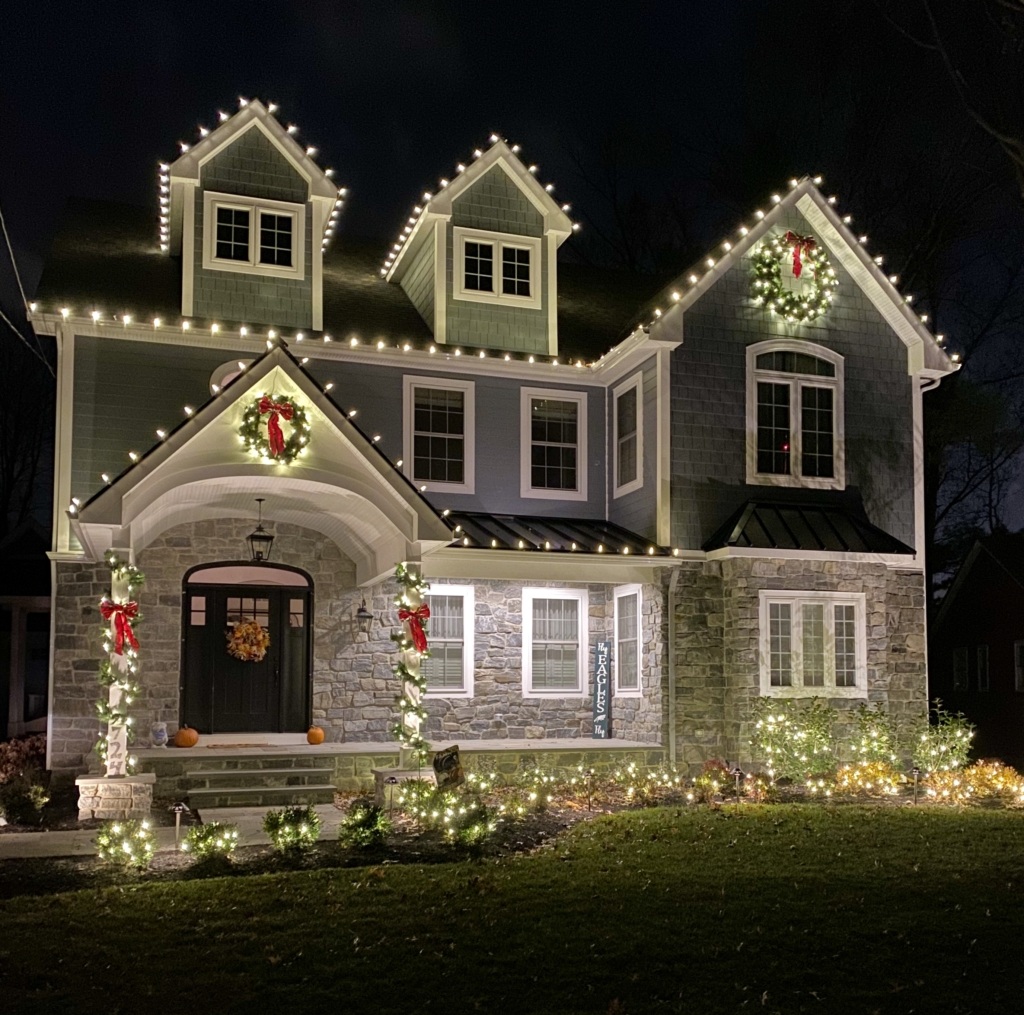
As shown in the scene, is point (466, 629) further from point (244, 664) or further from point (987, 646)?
point (987, 646)

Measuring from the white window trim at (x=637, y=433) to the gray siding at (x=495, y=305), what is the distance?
1.27 m

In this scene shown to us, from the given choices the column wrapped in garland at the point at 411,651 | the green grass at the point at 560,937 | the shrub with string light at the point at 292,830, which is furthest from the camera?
the column wrapped in garland at the point at 411,651

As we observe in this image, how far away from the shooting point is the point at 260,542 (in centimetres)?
1578

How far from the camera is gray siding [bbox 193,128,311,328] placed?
53.5 feet

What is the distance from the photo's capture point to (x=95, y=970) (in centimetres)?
689

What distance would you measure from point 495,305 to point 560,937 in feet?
37.7

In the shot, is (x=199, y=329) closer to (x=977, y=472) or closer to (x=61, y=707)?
(x=61, y=707)

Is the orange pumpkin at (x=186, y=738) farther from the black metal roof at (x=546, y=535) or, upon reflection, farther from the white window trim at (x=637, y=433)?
the white window trim at (x=637, y=433)

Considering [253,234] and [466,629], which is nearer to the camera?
[253,234]

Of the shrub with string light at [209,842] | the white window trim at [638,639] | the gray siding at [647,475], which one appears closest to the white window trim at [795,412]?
the gray siding at [647,475]

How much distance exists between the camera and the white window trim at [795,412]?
17141mm

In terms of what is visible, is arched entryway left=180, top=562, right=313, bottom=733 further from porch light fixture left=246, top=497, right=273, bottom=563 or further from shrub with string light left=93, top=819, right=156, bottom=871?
shrub with string light left=93, top=819, right=156, bottom=871

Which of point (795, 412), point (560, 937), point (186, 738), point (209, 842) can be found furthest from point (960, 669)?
point (560, 937)

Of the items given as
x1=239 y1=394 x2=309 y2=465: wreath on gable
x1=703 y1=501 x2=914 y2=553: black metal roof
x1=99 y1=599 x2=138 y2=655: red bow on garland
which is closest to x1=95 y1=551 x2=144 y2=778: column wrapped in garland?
x1=99 y1=599 x2=138 y2=655: red bow on garland
